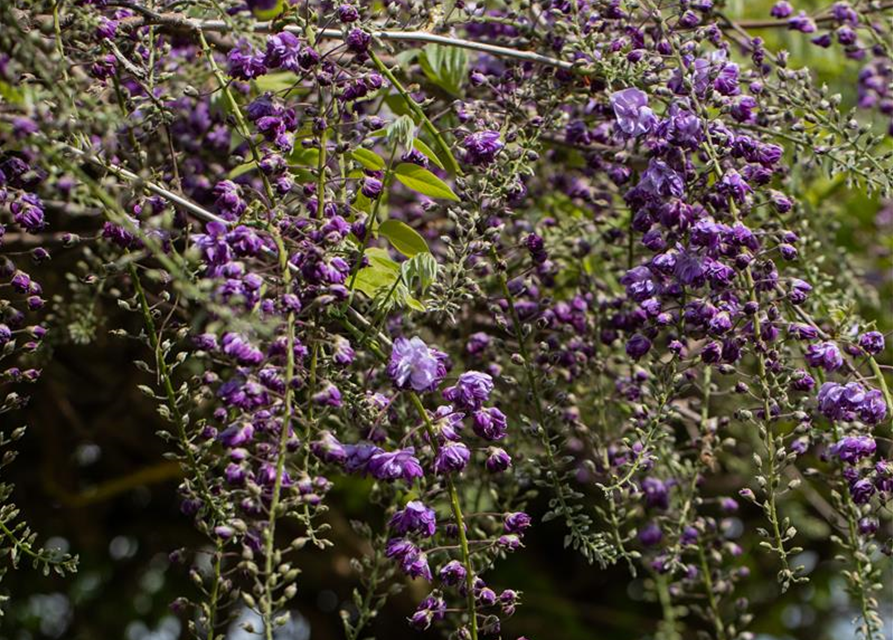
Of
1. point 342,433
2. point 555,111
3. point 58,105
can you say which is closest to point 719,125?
point 555,111

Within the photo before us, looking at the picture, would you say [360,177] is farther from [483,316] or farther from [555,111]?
[483,316]

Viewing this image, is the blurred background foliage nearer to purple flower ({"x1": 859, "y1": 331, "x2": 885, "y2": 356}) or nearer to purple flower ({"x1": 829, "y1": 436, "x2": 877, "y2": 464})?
purple flower ({"x1": 859, "y1": 331, "x2": 885, "y2": 356})

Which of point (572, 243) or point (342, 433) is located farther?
point (572, 243)

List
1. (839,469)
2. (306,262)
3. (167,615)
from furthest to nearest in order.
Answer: (167,615), (839,469), (306,262)

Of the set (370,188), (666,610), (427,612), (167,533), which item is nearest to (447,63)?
(370,188)

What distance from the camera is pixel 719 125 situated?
135cm

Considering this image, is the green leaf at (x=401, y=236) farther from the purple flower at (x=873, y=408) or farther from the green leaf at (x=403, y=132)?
the purple flower at (x=873, y=408)

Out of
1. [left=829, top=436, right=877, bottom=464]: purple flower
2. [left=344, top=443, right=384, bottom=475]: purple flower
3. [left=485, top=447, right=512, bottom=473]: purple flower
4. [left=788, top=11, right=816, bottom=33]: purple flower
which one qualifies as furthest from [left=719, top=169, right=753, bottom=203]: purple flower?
[left=788, top=11, right=816, bottom=33]: purple flower

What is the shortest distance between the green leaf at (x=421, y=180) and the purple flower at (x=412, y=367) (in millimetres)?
276

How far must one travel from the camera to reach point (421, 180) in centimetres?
139

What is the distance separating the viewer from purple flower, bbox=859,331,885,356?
1329 millimetres

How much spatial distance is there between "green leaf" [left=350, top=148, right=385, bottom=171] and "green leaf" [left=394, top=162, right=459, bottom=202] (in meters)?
0.03

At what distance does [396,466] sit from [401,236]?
37 cm

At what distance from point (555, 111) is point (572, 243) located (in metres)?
0.28
